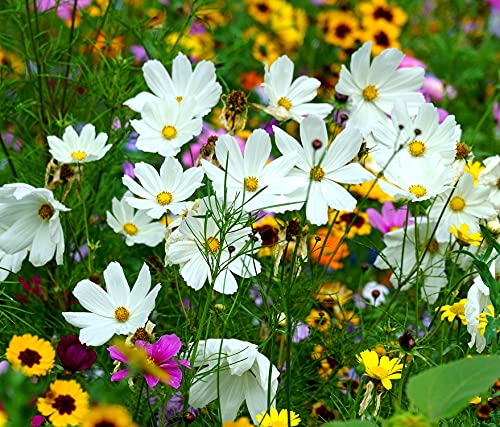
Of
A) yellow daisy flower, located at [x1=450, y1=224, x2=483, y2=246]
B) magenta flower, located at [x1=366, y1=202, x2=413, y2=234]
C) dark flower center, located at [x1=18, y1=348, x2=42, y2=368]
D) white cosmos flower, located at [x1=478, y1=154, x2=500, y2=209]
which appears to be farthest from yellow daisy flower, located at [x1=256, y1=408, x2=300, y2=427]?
magenta flower, located at [x1=366, y1=202, x2=413, y2=234]

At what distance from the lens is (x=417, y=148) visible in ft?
3.90

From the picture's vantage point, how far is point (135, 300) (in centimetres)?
104

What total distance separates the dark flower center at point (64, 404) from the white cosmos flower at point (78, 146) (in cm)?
34

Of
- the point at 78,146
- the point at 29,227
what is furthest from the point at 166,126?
the point at 29,227

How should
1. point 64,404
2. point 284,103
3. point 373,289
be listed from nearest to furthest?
point 64,404 → point 284,103 → point 373,289

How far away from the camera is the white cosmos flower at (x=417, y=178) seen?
1.10 m

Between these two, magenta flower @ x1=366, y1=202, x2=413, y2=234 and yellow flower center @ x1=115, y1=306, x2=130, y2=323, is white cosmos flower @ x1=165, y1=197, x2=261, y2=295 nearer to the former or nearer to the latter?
yellow flower center @ x1=115, y1=306, x2=130, y2=323

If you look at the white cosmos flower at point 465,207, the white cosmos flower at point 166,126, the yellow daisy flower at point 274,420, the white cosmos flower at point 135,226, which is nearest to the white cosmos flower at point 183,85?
the white cosmos flower at point 166,126

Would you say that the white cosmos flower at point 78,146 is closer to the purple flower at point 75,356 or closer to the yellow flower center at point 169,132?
the yellow flower center at point 169,132

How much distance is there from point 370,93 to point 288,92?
0.14 meters

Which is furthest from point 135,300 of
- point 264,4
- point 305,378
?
point 264,4

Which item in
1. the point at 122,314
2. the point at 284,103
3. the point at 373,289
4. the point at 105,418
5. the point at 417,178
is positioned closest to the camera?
the point at 105,418

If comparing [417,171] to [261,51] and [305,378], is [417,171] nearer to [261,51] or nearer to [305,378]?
[305,378]

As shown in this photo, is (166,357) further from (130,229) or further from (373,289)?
(373,289)
